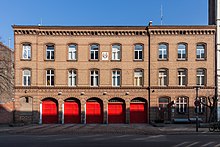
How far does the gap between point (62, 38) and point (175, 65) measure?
1493cm

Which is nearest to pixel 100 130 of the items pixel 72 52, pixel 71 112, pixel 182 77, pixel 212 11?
pixel 71 112

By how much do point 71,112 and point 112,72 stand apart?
7354mm

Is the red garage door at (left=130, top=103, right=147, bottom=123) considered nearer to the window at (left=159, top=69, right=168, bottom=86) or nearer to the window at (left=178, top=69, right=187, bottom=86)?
the window at (left=159, top=69, right=168, bottom=86)

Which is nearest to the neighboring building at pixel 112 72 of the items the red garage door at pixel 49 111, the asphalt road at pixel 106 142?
the red garage door at pixel 49 111

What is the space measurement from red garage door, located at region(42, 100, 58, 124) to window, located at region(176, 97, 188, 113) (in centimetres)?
1559

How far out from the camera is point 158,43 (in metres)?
38.9

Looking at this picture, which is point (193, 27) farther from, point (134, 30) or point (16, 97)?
point (16, 97)

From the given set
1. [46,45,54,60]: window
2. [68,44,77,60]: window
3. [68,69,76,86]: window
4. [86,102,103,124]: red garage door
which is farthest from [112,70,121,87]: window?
A: [46,45,54,60]: window

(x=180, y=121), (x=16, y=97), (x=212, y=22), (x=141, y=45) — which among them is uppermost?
(x=212, y=22)

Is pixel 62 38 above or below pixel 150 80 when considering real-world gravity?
above

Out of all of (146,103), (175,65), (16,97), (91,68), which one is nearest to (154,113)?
(146,103)

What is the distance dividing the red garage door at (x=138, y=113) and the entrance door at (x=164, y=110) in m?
2.08

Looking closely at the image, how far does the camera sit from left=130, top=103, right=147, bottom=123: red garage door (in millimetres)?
38844

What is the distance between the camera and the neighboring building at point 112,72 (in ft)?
126
